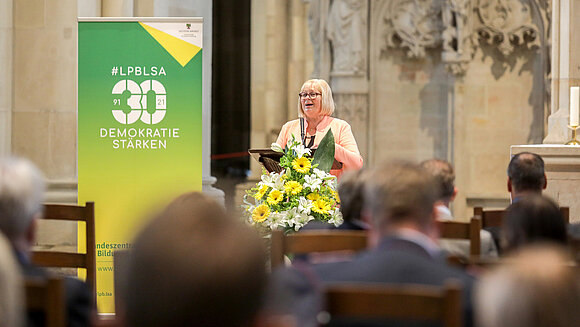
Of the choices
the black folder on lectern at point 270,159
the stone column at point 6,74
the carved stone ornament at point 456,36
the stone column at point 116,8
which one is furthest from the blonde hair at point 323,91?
the carved stone ornament at point 456,36

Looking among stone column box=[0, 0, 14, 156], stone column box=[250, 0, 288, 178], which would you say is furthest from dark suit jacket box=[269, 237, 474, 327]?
stone column box=[250, 0, 288, 178]

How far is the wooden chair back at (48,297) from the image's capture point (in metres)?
2.13

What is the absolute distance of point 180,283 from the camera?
1403 mm

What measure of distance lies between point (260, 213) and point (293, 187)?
21cm

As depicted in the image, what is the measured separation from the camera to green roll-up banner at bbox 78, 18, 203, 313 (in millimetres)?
5348

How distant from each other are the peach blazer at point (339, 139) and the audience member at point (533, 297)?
11.2 ft

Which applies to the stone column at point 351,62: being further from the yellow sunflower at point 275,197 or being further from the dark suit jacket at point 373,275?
the dark suit jacket at point 373,275

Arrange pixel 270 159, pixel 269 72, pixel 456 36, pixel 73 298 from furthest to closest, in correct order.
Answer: pixel 269 72 < pixel 456 36 < pixel 270 159 < pixel 73 298

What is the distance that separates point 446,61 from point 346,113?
4.20 ft

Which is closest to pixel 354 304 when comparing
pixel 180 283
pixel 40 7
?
pixel 180 283

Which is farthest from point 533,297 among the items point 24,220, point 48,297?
point 24,220

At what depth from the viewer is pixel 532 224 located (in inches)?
101

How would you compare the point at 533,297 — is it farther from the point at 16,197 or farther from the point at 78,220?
the point at 78,220

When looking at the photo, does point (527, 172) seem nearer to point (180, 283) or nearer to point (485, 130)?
point (180, 283)
